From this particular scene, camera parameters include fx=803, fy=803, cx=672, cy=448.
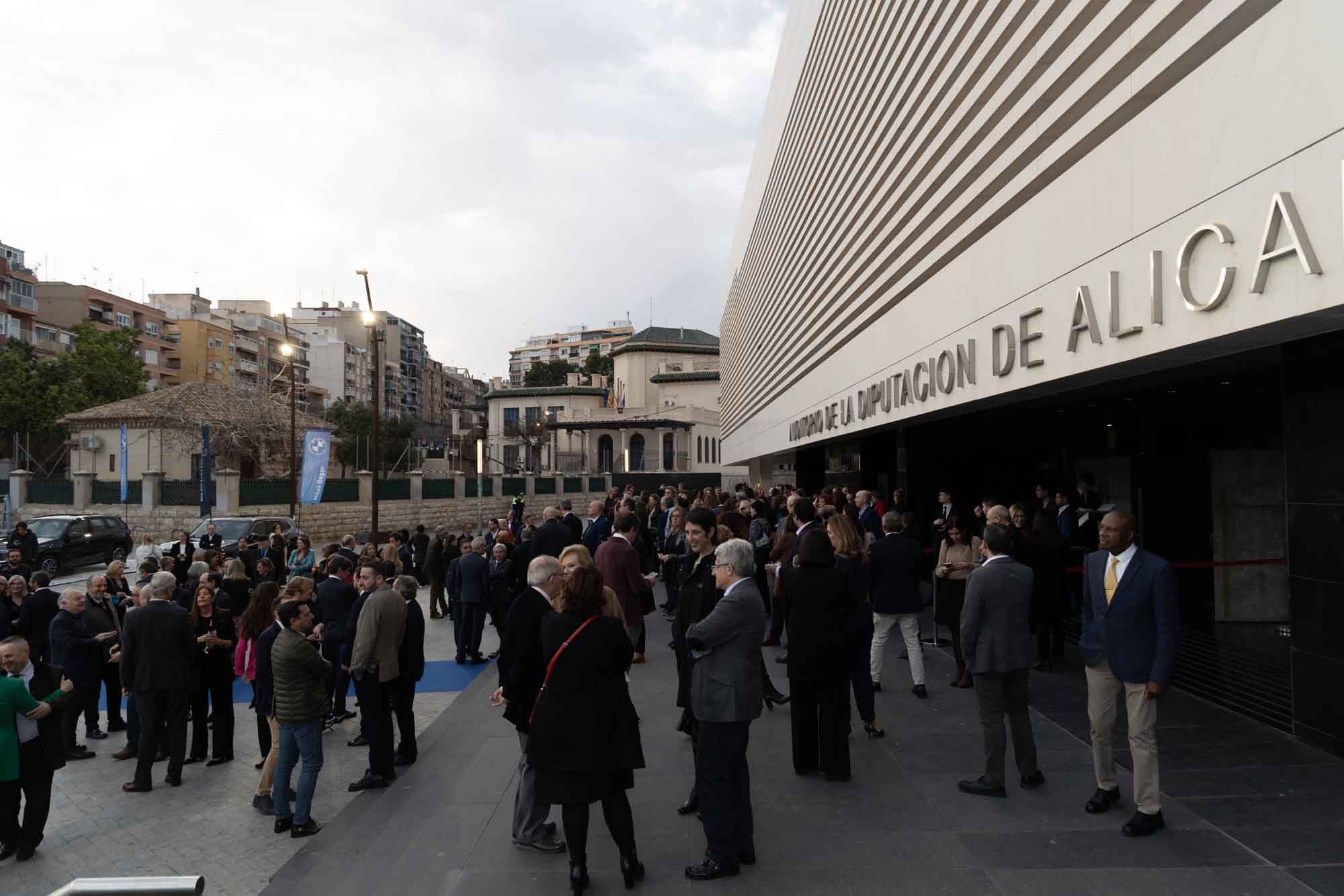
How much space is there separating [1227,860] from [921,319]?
7.44 metres

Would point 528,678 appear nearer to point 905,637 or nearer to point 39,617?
point 905,637

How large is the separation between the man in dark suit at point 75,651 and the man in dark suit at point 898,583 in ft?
23.4

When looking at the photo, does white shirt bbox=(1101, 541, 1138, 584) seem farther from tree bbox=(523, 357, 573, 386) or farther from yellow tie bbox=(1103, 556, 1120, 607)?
tree bbox=(523, 357, 573, 386)

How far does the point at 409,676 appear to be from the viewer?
6.37 meters

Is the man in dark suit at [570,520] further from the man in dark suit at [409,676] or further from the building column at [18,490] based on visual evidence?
the building column at [18,490]

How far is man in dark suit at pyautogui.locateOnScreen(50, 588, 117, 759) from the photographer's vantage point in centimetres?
704

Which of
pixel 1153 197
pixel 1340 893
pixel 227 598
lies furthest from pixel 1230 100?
pixel 227 598

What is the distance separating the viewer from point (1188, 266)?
493cm

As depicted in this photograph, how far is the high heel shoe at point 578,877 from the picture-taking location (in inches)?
166

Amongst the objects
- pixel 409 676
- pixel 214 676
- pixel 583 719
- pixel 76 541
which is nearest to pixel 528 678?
pixel 583 719

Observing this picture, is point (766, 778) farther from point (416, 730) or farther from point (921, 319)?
point (921, 319)

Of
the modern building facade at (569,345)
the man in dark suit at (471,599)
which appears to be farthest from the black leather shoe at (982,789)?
the modern building facade at (569,345)

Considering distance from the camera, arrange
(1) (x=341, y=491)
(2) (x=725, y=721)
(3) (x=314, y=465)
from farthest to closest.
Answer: (1) (x=341, y=491), (3) (x=314, y=465), (2) (x=725, y=721)

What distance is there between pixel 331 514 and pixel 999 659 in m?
31.8
